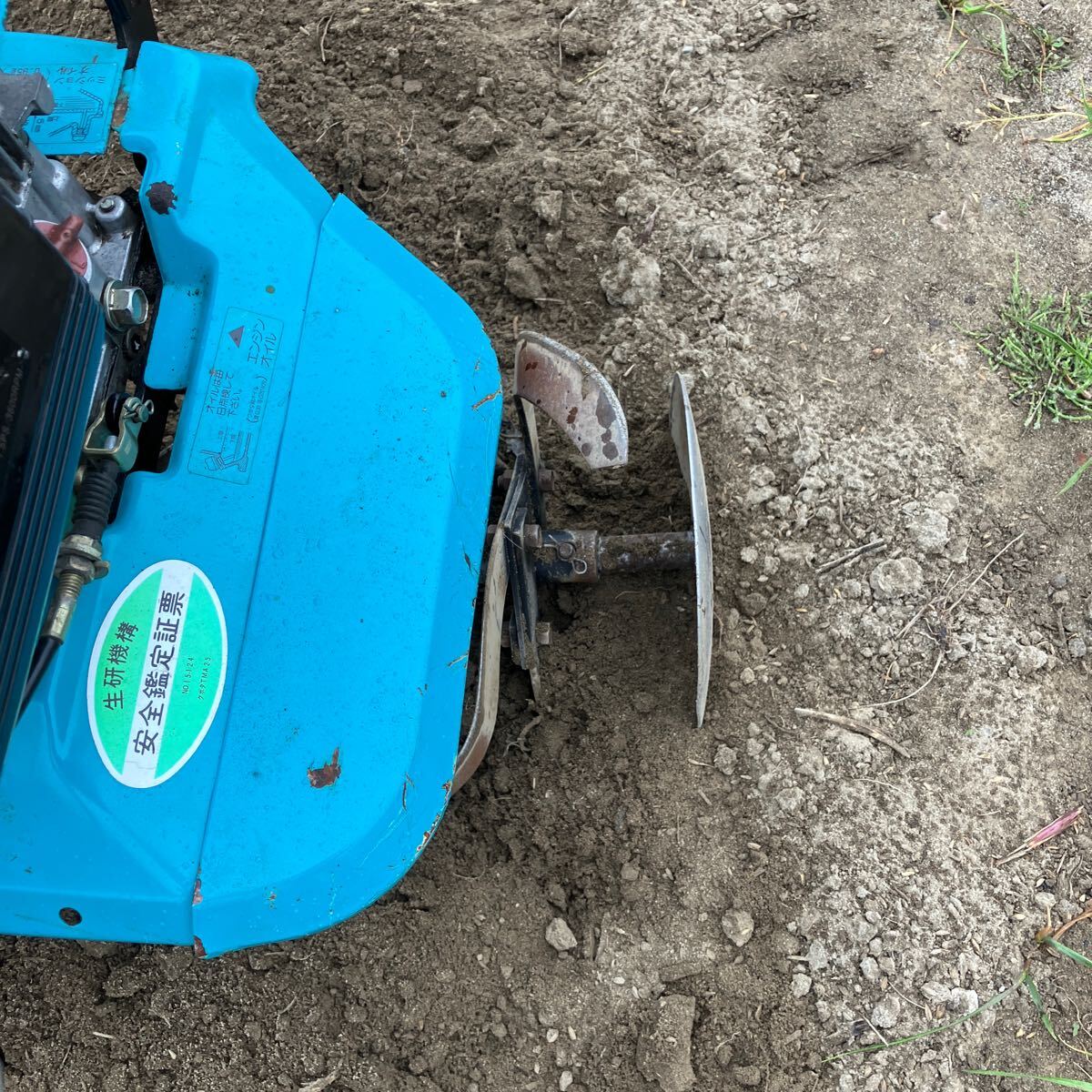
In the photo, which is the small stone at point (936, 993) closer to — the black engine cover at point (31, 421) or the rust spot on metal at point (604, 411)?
the rust spot on metal at point (604, 411)

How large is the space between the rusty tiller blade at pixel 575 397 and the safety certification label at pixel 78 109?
2.16 feet

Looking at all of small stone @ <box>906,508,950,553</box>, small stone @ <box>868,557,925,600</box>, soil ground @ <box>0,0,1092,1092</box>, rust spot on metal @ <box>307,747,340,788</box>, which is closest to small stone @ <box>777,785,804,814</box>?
soil ground @ <box>0,0,1092,1092</box>

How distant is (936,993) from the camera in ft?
4.76

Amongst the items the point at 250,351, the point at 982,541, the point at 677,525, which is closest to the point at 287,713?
the point at 250,351

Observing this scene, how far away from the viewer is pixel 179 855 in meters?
1.22

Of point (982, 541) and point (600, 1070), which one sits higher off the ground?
point (982, 541)

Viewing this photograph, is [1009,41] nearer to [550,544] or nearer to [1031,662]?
[1031,662]

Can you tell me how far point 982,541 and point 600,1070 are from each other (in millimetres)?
981

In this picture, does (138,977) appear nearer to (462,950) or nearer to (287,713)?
(462,950)

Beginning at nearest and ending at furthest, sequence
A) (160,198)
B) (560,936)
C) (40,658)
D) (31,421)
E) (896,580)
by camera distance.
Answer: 1. (31,421)
2. (40,658)
3. (160,198)
4. (560,936)
5. (896,580)

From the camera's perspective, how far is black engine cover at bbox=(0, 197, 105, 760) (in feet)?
3.44

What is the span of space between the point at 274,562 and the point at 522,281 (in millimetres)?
835

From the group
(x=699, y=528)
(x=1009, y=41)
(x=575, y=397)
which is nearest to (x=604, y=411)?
(x=575, y=397)

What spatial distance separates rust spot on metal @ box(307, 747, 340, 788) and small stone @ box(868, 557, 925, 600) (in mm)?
886
